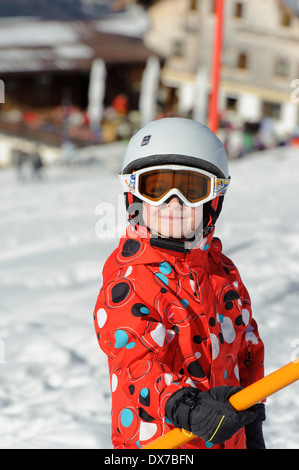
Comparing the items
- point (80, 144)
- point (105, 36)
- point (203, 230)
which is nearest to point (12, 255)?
point (203, 230)

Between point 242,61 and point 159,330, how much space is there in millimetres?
29515

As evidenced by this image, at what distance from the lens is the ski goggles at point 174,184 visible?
177cm

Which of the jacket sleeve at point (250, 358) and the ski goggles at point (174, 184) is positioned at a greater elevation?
the ski goggles at point (174, 184)

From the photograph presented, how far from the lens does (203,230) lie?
182 centimetres

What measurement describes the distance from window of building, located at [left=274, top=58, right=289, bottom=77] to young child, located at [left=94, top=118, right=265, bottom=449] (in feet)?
94.2

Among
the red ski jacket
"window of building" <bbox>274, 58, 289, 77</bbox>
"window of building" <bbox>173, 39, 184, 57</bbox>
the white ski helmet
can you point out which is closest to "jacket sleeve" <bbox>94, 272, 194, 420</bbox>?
the red ski jacket

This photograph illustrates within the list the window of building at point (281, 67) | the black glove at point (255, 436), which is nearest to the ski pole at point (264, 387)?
the black glove at point (255, 436)

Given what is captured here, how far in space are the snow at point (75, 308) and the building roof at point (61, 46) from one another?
14075 millimetres

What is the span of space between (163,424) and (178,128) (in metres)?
0.92

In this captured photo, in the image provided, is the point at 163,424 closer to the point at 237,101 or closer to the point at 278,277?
the point at 278,277
